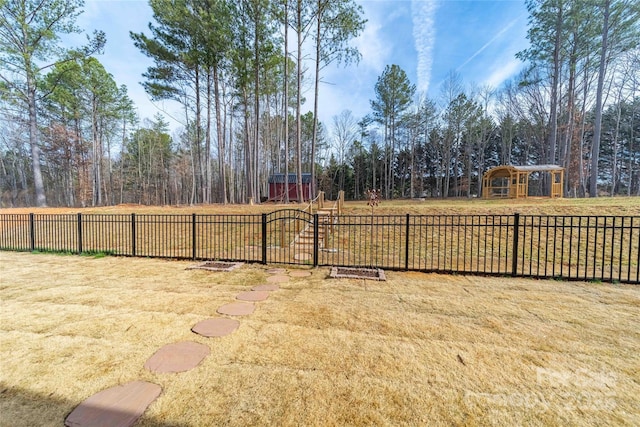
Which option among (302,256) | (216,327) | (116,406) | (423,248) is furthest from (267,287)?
(423,248)

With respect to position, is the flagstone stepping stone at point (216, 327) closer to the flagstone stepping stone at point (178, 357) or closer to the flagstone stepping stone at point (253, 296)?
the flagstone stepping stone at point (178, 357)

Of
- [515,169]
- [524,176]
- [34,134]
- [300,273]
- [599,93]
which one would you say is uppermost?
[599,93]

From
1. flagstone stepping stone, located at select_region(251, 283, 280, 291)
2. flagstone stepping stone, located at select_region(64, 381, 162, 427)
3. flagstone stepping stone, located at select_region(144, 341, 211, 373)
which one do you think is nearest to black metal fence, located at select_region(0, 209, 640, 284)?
flagstone stepping stone, located at select_region(251, 283, 280, 291)

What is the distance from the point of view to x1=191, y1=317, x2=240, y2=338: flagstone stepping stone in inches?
111

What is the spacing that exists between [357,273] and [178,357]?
3.55m

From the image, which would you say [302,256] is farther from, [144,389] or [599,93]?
[599,93]

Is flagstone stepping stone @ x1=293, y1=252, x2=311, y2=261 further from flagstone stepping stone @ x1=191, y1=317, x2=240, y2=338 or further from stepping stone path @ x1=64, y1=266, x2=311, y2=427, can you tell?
flagstone stepping stone @ x1=191, y1=317, x2=240, y2=338

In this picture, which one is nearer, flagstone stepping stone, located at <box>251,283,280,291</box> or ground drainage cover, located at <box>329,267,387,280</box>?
flagstone stepping stone, located at <box>251,283,280,291</box>

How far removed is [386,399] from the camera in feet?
6.16

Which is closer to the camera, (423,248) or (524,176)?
(423,248)

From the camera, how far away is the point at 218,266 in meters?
5.75

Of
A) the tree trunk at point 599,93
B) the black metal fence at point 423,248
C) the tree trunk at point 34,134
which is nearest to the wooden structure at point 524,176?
the tree trunk at point 599,93

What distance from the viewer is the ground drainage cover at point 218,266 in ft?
18.3

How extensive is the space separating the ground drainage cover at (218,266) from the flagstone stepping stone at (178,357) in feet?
9.92
